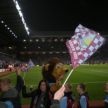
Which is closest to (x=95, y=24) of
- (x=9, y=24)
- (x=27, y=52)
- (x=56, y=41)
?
(x=9, y=24)

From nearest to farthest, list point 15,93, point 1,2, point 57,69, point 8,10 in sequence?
point 15,93, point 57,69, point 1,2, point 8,10

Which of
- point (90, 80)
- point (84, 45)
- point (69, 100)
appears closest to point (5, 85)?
point (84, 45)

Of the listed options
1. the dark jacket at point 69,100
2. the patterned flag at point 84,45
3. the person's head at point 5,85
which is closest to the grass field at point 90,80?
the dark jacket at point 69,100

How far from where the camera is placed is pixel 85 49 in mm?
6352

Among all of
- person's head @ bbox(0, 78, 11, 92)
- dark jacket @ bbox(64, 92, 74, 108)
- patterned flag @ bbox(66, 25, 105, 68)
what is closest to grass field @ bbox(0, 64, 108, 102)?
dark jacket @ bbox(64, 92, 74, 108)

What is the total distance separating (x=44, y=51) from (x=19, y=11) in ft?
302

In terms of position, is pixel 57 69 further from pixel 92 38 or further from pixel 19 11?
pixel 19 11

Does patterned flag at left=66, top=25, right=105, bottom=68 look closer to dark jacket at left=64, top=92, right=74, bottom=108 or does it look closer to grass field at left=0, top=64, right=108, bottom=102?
dark jacket at left=64, top=92, right=74, bottom=108

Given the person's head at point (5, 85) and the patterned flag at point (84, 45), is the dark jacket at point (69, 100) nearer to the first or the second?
the patterned flag at point (84, 45)

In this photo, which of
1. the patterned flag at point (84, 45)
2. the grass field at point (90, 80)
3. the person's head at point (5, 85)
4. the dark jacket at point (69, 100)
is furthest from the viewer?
the grass field at point (90, 80)

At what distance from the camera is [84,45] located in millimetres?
6344

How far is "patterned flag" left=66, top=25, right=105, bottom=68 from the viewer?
6.12 meters

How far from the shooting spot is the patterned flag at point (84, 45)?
612 centimetres

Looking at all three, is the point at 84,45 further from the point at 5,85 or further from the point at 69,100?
the point at 69,100
